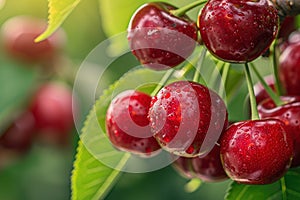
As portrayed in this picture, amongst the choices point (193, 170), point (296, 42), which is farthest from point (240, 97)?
point (193, 170)

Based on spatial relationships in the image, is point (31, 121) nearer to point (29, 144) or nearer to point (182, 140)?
point (29, 144)

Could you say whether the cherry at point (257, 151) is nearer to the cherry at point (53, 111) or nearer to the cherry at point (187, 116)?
the cherry at point (187, 116)

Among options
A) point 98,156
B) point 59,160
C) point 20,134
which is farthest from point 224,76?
point 59,160

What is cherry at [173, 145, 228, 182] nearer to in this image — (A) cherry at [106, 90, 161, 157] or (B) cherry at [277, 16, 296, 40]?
(A) cherry at [106, 90, 161, 157]

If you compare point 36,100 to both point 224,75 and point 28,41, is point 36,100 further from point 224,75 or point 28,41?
point 224,75

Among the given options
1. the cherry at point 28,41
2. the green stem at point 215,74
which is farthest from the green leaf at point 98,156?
the cherry at point 28,41

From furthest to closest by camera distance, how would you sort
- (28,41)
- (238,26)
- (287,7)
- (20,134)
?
(28,41) → (20,134) → (287,7) → (238,26)
